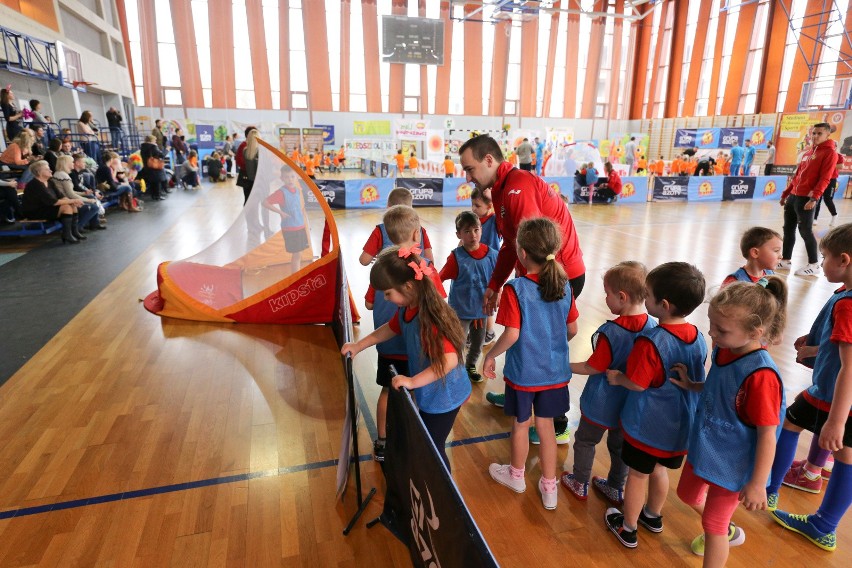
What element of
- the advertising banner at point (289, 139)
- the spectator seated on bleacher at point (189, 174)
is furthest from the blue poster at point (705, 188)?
the advertising banner at point (289, 139)

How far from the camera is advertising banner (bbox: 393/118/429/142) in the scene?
20.3 metres

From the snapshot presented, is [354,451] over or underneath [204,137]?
underneath

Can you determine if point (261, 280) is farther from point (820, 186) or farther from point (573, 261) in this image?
point (820, 186)

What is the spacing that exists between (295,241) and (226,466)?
2400 mm

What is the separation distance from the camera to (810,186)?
607 cm

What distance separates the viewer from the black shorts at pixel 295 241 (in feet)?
15.3

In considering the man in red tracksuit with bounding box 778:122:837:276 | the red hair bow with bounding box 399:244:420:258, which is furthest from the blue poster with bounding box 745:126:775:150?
the red hair bow with bounding box 399:244:420:258

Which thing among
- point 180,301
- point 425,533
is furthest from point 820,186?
point 180,301

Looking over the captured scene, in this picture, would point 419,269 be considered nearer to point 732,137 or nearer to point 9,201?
point 9,201

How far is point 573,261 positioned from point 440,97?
2659cm

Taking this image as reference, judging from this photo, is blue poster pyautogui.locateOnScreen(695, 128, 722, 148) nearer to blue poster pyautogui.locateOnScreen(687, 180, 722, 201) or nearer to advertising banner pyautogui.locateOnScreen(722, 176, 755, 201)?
advertising banner pyautogui.locateOnScreen(722, 176, 755, 201)

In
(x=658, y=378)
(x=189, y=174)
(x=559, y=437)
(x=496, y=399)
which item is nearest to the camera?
(x=658, y=378)

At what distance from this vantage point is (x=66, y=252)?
750 cm

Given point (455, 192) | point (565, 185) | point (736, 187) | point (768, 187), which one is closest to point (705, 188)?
point (736, 187)
